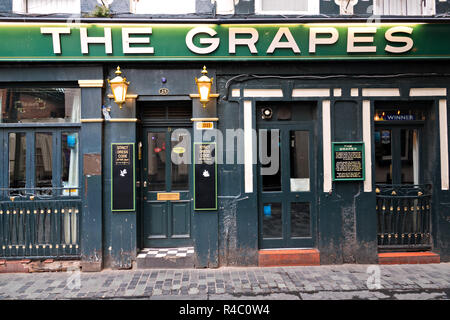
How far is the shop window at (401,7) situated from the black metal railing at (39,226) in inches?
Answer: 301

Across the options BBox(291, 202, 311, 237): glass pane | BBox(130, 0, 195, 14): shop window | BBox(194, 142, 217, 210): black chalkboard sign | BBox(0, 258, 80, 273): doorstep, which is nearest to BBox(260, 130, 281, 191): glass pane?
BBox(291, 202, 311, 237): glass pane

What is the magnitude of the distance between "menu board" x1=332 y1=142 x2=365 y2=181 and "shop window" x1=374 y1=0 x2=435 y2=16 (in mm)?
2991

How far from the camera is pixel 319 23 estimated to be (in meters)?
6.48

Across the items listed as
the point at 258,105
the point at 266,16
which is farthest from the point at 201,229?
the point at 266,16

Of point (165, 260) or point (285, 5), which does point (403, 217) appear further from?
point (285, 5)

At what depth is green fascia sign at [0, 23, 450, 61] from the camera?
6.30m

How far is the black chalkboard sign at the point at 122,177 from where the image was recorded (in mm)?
6441

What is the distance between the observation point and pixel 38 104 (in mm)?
6707

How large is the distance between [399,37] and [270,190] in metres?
4.12

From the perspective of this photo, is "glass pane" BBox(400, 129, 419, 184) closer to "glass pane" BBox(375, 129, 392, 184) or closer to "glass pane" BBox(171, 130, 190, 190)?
"glass pane" BBox(375, 129, 392, 184)

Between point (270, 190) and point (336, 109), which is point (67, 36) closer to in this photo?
point (270, 190)

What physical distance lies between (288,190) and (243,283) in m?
2.20
